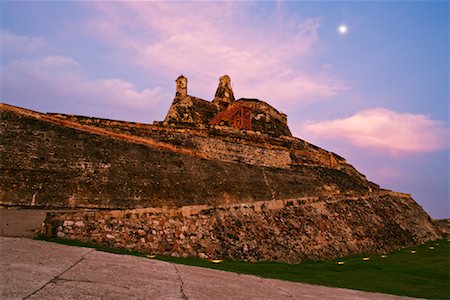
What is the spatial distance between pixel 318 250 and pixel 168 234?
712 cm

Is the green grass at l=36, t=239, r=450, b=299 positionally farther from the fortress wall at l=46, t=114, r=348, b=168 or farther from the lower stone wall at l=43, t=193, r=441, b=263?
the fortress wall at l=46, t=114, r=348, b=168

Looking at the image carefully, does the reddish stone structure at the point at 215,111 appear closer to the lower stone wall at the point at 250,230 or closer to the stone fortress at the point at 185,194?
the stone fortress at the point at 185,194

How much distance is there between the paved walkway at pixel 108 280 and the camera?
12.5ft

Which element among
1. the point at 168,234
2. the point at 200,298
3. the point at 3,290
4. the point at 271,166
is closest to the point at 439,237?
the point at 271,166

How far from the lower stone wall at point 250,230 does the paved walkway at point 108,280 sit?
2869 mm

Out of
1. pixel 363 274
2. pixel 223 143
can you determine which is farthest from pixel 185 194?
pixel 363 274

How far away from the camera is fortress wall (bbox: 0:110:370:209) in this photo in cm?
1302

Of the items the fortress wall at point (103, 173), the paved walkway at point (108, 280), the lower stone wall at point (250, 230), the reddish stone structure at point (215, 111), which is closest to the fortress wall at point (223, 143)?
the fortress wall at point (103, 173)

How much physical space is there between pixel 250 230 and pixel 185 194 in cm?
453

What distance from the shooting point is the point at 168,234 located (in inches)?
413

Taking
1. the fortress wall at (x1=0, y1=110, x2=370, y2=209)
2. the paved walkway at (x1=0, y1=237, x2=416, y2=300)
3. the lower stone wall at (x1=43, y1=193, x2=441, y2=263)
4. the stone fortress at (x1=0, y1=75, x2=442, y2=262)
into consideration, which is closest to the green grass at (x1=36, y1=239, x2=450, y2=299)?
the lower stone wall at (x1=43, y1=193, x2=441, y2=263)

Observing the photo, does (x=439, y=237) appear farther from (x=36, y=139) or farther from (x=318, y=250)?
(x=36, y=139)

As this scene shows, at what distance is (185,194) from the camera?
1602cm

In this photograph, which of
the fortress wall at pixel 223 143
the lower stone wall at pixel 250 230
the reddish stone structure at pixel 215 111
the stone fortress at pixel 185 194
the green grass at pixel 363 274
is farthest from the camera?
the reddish stone structure at pixel 215 111
